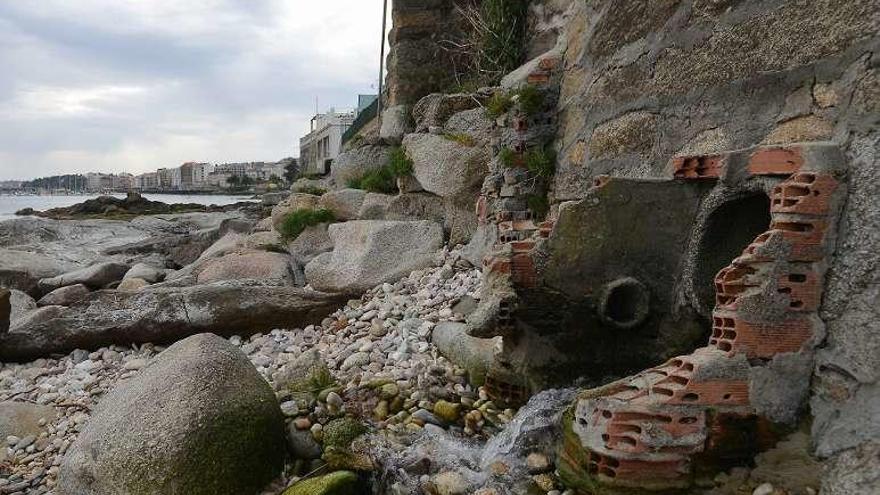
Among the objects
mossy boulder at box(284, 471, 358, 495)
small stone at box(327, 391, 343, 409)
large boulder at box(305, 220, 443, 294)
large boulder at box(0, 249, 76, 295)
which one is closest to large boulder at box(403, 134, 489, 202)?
large boulder at box(305, 220, 443, 294)

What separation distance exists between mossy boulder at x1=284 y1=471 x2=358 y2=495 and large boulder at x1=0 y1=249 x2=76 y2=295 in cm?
914

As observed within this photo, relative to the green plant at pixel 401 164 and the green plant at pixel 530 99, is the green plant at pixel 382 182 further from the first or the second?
the green plant at pixel 530 99

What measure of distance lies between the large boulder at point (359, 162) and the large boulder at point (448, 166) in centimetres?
257

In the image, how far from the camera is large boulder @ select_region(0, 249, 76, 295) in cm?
1186

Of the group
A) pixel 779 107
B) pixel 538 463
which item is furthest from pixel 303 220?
pixel 779 107

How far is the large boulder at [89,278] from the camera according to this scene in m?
11.6

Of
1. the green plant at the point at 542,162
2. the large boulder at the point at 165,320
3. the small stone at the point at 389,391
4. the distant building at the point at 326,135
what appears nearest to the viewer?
the small stone at the point at 389,391

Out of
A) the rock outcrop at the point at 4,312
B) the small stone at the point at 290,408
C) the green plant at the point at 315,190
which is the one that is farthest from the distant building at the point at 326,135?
the small stone at the point at 290,408

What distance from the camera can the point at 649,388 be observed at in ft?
11.1

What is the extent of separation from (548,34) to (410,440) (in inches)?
263

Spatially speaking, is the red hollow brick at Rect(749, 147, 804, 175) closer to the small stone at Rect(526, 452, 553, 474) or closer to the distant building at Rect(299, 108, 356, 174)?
the small stone at Rect(526, 452, 553, 474)

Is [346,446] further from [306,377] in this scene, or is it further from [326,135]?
[326,135]

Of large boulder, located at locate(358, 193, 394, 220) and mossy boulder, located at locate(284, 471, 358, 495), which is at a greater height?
large boulder, located at locate(358, 193, 394, 220)

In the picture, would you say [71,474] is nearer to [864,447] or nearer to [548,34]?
[864,447]
